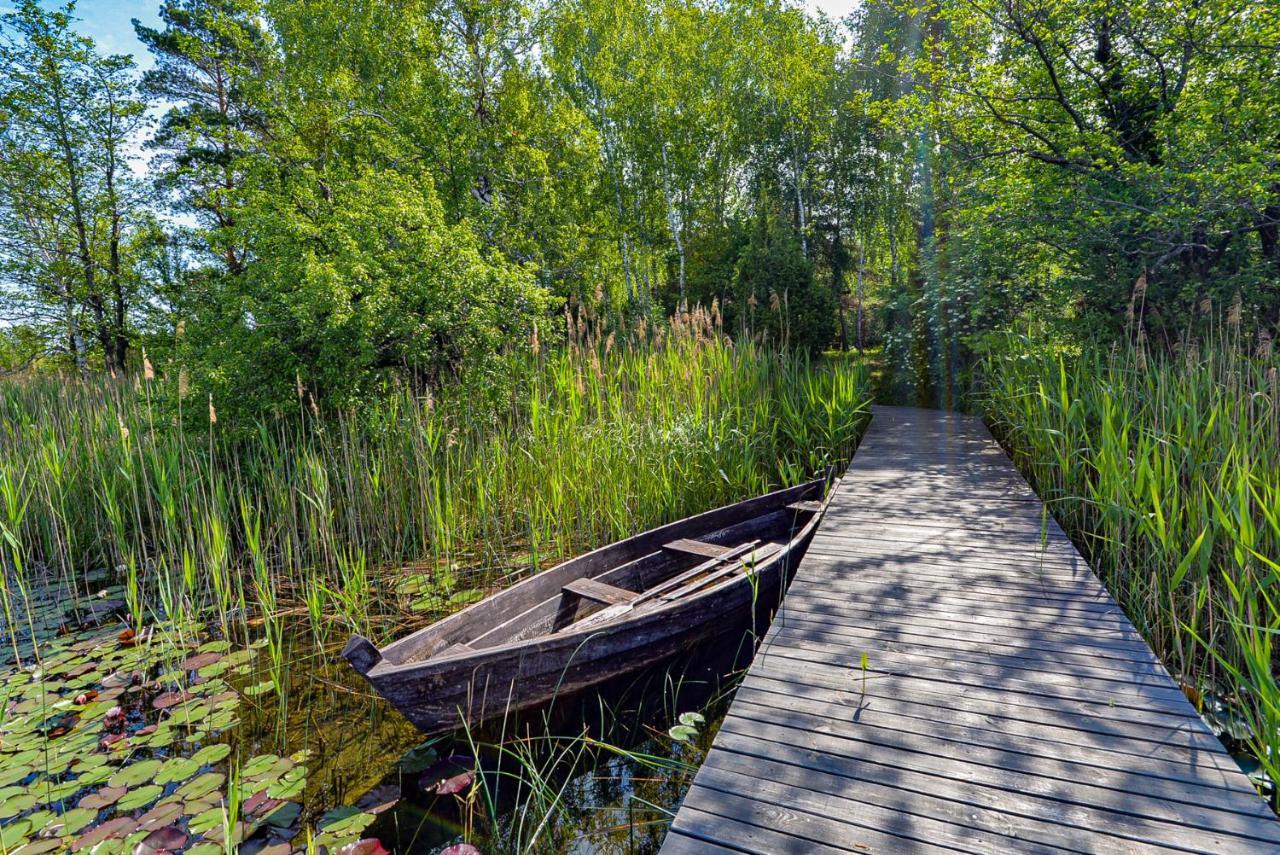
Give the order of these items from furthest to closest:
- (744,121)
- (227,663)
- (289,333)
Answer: (744,121) → (289,333) → (227,663)

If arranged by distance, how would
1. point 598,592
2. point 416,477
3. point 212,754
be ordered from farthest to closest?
point 416,477 < point 598,592 < point 212,754

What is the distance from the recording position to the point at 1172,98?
5.53 m

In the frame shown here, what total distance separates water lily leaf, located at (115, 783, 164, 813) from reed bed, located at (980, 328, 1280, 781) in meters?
3.56

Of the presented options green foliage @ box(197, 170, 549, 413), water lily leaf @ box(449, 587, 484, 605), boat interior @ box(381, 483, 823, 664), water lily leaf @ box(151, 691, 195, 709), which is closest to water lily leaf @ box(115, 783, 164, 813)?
water lily leaf @ box(151, 691, 195, 709)

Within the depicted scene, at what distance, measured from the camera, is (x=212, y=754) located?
8.00ft

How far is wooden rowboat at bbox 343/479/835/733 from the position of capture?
7.95 ft

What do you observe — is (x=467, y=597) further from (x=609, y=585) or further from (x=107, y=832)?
(x=107, y=832)

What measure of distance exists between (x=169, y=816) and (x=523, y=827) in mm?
1218

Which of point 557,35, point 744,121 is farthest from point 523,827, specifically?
point 744,121

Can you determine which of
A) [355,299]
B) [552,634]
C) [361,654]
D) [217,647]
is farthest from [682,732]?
[355,299]

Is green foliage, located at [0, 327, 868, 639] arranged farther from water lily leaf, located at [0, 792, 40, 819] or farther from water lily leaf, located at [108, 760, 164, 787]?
water lily leaf, located at [0, 792, 40, 819]

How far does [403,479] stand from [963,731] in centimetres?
401

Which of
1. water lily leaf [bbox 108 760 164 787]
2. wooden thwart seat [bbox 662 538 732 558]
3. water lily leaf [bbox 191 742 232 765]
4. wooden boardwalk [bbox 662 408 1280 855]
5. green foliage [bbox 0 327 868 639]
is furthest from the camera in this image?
green foliage [bbox 0 327 868 639]

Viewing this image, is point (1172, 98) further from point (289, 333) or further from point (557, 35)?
point (557, 35)
